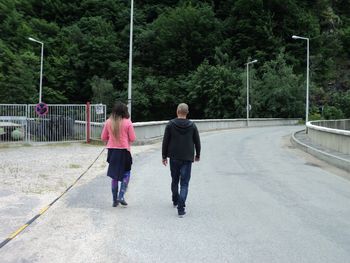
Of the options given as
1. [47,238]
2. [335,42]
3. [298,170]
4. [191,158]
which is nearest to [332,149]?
[298,170]

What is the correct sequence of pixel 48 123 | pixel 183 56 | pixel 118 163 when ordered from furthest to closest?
pixel 183 56 → pixel 48 123 → pixel 118 163

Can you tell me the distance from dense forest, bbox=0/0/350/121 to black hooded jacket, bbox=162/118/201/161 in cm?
5333

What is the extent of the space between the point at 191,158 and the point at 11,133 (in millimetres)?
16144

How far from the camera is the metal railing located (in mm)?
21984

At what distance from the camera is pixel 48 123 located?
2242cm

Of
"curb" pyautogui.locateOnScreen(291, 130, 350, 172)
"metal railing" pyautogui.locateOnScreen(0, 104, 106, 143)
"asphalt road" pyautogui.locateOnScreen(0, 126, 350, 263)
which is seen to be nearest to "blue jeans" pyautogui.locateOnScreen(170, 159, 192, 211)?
"asphalt road" pyautogui.locateOnScreen(0, 126, 350, 263)

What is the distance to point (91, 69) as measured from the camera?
235 feet

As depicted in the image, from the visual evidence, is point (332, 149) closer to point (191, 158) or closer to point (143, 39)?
point (191, 158)

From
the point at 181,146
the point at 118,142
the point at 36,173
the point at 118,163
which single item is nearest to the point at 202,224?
the point at 181,146

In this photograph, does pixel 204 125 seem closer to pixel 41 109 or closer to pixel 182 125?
pixel 41 109

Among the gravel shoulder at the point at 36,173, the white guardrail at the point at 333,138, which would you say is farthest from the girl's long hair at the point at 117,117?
the white guardrail at the point at 333,138

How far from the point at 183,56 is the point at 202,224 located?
6762cm

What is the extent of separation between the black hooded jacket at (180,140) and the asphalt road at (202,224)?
3.15 feet

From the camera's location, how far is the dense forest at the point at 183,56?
6278cm
